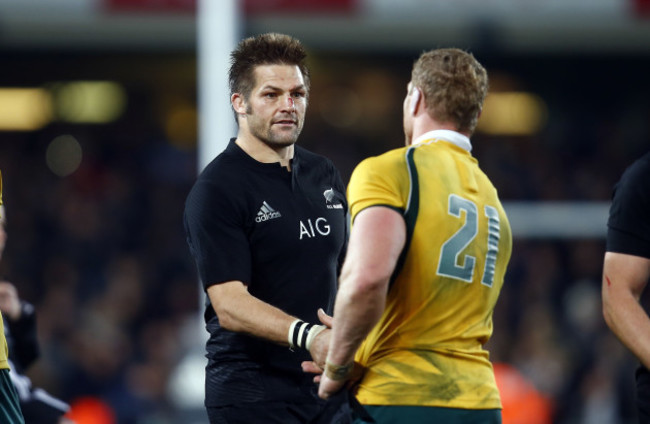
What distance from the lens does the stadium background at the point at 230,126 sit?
11.6 m

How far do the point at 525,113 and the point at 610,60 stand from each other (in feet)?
4.52

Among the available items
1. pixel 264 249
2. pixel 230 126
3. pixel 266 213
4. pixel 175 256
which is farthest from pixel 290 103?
pixel 175 256

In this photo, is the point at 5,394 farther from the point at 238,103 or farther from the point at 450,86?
the point at 450,86

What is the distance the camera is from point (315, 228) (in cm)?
408

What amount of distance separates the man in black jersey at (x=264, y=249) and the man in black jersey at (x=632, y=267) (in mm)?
965

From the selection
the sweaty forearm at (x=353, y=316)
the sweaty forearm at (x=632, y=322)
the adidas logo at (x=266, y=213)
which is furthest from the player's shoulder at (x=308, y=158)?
the sweaty forearm at (x=632, y=322)

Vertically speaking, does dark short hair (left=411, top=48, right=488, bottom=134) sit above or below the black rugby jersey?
above

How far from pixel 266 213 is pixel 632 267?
1.28 metres

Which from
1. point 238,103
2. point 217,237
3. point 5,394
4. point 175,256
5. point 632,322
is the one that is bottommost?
point 175,256

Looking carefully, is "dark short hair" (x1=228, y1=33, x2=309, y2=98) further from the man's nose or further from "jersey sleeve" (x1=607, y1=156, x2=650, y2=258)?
"jersey sleeve" (x1=607, y1=156, x2=650, y2=258)

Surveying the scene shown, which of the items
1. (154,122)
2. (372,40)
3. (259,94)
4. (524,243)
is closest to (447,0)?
(372,40)

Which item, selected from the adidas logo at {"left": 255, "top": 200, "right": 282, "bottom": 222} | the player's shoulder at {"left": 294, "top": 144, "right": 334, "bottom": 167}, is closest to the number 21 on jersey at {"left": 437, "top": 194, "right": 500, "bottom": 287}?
the adidas logo at {"left": 255, "top": 200, "right": 282, "bottom": 222}

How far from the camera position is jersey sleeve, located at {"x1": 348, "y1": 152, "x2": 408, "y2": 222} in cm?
333

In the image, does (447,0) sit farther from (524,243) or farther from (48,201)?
(48,201)
